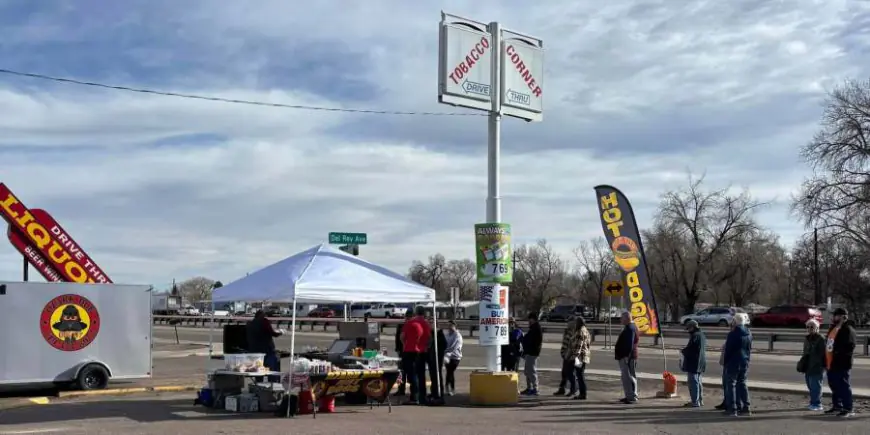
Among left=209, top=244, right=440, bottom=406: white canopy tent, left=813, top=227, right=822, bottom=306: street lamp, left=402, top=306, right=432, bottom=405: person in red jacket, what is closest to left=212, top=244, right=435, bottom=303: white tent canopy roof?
left=209, top=244, right=440, bottom=406: white canopy tent

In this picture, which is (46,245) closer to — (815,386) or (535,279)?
(815,386)

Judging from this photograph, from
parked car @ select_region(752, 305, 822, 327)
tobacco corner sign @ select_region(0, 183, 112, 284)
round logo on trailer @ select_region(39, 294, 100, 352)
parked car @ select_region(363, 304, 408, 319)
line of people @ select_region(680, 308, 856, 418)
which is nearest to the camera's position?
line of people @ select_region(680, 308, 856, 418)

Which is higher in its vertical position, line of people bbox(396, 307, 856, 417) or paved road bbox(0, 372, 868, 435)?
line of people bbox(396, 307, 856, 417)

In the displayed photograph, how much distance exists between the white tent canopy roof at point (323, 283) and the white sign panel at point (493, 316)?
997 millimetres

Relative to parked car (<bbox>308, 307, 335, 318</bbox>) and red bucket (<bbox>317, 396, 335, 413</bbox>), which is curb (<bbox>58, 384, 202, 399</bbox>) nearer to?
red bucket (<bbox>317, 396, 335, 413</bbox>)

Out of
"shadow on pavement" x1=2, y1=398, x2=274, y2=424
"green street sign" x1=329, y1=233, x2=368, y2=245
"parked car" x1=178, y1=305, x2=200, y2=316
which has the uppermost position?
"green street sign" x1=329, y1=233, x2=368, y2=245

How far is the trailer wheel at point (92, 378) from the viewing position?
16422 mm

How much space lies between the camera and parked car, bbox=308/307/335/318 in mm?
75000

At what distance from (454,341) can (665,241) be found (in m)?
59.5

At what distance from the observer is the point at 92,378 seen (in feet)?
54.5

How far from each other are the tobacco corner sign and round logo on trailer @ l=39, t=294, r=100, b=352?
10.4 feet

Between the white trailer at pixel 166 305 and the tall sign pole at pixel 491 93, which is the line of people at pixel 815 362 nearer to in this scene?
the tall sign pole at pixel 491 93

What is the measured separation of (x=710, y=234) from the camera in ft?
236

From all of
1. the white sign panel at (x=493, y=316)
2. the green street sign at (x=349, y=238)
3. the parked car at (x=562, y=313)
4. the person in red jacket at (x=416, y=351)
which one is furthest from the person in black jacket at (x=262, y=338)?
the parked car at (x=562, y=313)
